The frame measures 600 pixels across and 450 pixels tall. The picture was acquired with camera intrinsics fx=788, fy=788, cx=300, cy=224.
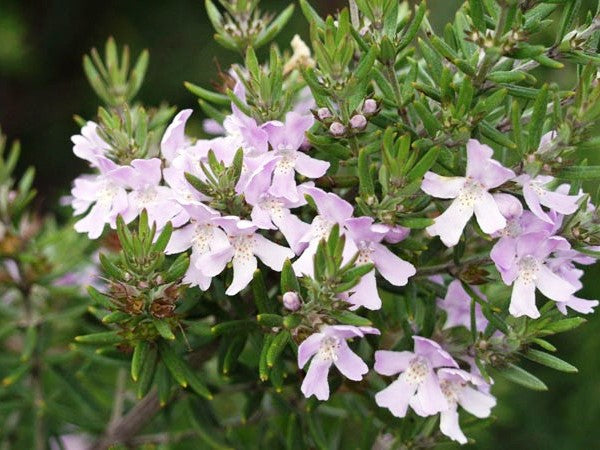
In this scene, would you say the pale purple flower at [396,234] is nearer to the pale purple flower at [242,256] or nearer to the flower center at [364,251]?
the flower center at [364,251]

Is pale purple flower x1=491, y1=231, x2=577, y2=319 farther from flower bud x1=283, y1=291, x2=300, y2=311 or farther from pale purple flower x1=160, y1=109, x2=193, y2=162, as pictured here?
pale purple flower x1=160, y1=109, x2=193, y2=162

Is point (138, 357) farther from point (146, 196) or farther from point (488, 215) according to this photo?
point (488, 215)

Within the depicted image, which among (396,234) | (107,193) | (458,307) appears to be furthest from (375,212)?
(107,193)

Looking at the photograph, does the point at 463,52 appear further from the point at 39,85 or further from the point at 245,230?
the point at 39,85

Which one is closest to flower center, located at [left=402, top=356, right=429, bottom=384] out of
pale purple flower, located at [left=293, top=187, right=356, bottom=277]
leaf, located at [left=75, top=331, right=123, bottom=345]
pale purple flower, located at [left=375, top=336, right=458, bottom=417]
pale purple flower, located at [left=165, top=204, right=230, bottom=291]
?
pale purple flower, located at [left=375, top=336, right=458, bottom=417]

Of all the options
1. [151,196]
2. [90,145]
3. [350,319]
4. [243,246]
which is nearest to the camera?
[350,319]

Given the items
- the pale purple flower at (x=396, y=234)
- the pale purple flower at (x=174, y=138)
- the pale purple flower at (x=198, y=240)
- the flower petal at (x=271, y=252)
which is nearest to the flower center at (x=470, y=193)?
the pale purple flower at (x=396, y=234)
